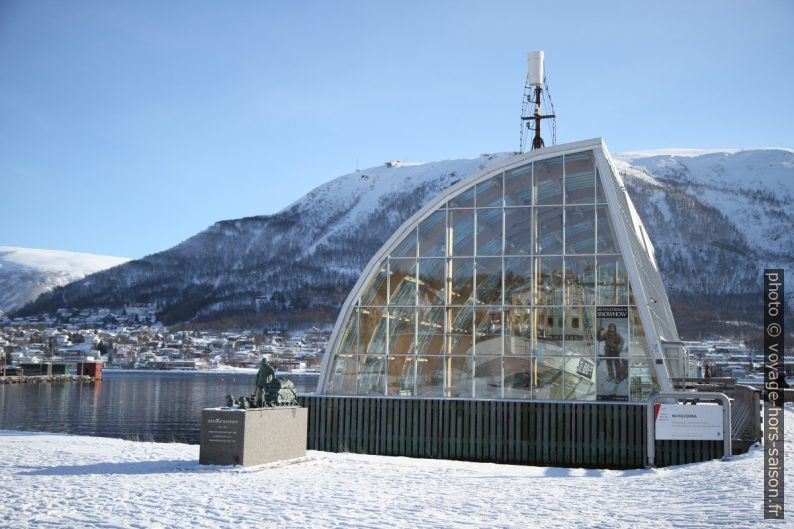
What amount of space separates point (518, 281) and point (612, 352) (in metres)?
3.50

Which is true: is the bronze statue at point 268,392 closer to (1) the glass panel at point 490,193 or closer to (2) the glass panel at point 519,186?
(1) the glass panel at point 490,193

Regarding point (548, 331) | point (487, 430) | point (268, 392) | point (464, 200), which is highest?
point (464, 200)

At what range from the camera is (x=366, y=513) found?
13.2 meters

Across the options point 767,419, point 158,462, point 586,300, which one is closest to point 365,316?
point 586,300

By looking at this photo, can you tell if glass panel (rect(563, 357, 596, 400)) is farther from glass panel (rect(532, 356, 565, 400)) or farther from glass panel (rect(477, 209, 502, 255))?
glass panel (rect(477, 209, 502, 255))

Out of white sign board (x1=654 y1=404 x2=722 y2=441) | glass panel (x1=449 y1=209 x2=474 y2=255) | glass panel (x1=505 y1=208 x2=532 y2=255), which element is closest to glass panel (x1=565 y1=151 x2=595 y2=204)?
glass panel (x1=505 y1=208 x2=532 y2=255)

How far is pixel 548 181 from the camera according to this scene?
28328 mm

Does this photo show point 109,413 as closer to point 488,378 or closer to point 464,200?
point 464,200

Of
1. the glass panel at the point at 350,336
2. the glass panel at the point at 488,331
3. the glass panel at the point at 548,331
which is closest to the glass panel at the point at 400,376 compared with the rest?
the glass panel at the point at 350,336

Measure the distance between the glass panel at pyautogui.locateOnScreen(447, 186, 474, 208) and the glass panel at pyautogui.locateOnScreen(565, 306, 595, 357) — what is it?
4760 millimetres

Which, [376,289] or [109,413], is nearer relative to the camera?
[376,289]

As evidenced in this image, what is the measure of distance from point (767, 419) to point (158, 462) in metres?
12.2

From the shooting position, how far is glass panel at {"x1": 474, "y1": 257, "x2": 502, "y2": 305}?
27922 mm

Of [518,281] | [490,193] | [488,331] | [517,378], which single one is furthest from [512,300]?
[490,193]
